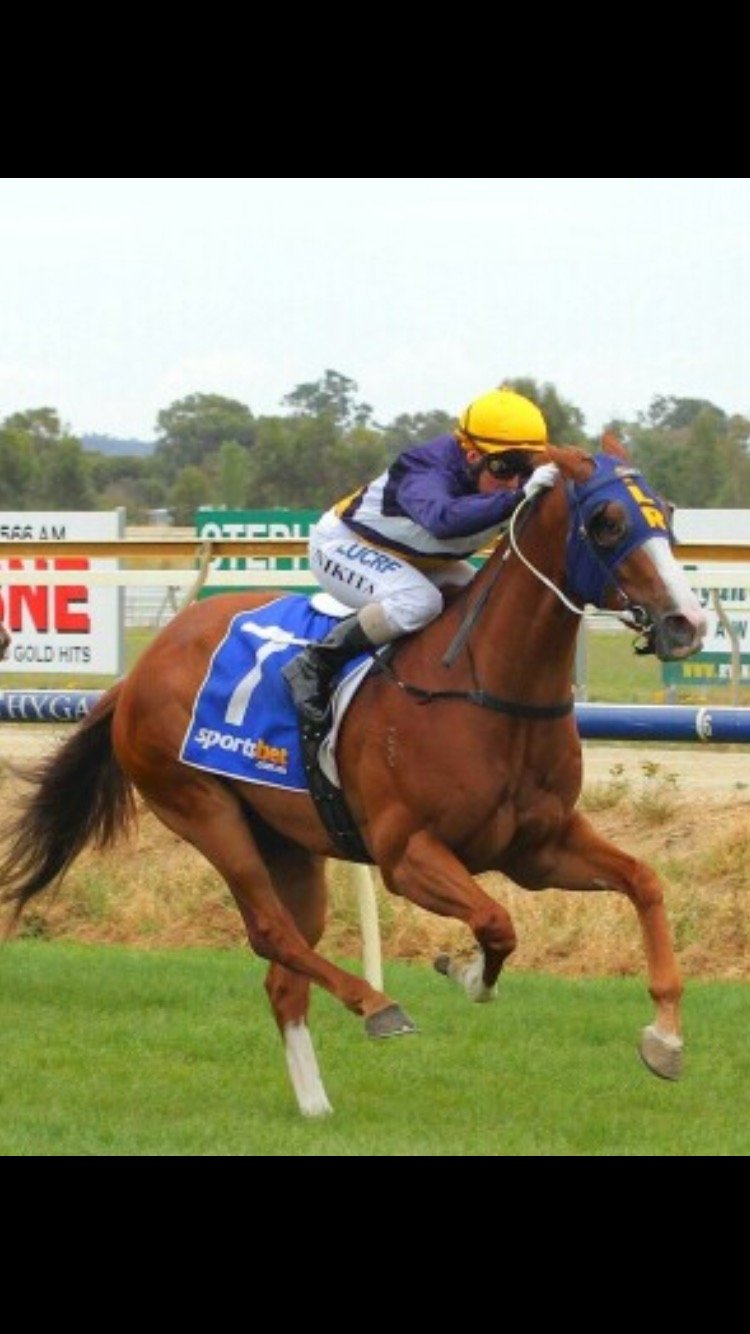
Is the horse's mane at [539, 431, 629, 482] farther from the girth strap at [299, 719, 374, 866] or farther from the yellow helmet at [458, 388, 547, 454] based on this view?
the girth strap at [299, 719, 374, 866]

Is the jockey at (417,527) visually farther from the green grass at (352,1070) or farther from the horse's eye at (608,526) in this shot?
the green grass at (352,1070)

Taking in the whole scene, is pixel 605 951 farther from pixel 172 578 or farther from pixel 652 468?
pixel 652 468

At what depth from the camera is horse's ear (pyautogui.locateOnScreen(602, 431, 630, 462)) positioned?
6773mm

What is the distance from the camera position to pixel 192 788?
791 centimetres

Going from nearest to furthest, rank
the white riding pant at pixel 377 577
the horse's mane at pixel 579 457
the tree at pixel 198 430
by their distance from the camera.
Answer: the horse's mane at pixel 579 457 < the white riding pant at pixel 377 577 < the tree at pixel 198 430

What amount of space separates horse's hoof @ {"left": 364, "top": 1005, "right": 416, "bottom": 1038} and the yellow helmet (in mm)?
1574

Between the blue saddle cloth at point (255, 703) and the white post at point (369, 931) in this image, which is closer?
the blue saddle cloth at point (255, 703)

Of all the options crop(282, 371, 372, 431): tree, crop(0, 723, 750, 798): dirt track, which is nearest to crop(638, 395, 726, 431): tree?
crop(282, 371, 372, 431): tree

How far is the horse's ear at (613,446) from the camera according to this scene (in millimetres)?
6773

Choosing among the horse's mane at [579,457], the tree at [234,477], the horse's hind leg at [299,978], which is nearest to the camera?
the horse's mane at [579,457]

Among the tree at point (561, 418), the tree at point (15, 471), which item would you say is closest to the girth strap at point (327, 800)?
the tree at point (561, 418)

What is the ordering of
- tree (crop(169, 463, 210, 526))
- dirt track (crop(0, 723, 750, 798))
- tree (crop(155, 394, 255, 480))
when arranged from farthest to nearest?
tree (crop(155, 394, 255, 480))
tree (crop(169, 463, 210, 526))
dirt track (crop(0, 723, 750, 798))

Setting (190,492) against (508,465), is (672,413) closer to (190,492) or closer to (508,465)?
(190,492)

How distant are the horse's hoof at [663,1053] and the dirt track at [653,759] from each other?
5.04m
